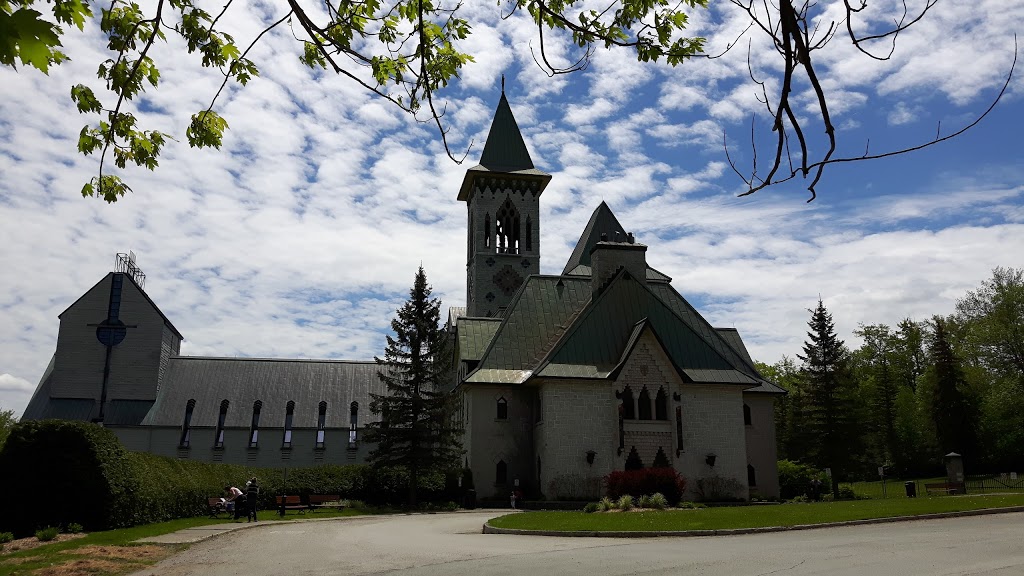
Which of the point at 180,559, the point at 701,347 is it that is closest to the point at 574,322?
the point at 701,347

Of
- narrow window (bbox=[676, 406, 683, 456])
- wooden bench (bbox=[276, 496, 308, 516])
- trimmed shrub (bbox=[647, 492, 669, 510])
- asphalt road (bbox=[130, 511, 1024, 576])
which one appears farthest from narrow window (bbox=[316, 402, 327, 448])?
asphalt road (bbox=[130, 511, 1024, 576])

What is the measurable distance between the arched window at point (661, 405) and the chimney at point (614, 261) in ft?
26.4

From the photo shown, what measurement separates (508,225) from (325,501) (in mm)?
34126

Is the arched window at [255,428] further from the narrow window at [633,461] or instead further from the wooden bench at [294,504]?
the narrow window at [633,461]

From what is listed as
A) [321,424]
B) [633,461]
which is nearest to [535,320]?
Answer: [633,461]

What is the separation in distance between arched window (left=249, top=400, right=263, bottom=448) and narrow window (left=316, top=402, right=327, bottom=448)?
14.6 ft

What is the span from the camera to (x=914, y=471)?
6656cm

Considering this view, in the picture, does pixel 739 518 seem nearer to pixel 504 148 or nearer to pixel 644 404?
pixel 644 404

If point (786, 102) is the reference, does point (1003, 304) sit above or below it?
above

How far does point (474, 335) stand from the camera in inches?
1857

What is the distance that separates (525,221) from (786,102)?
6082cm

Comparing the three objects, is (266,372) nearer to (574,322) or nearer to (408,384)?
(408,384)

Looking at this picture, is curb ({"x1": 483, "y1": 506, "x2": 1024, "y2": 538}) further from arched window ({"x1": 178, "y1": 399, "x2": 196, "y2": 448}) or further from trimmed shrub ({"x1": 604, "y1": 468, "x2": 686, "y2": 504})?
arched window ({"x1": 178, "y1": 399, "x2": 196, "y2": 448})

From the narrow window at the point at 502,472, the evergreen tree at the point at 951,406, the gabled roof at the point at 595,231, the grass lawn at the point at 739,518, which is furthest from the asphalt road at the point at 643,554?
the evergreen tree at the point at 951,406
